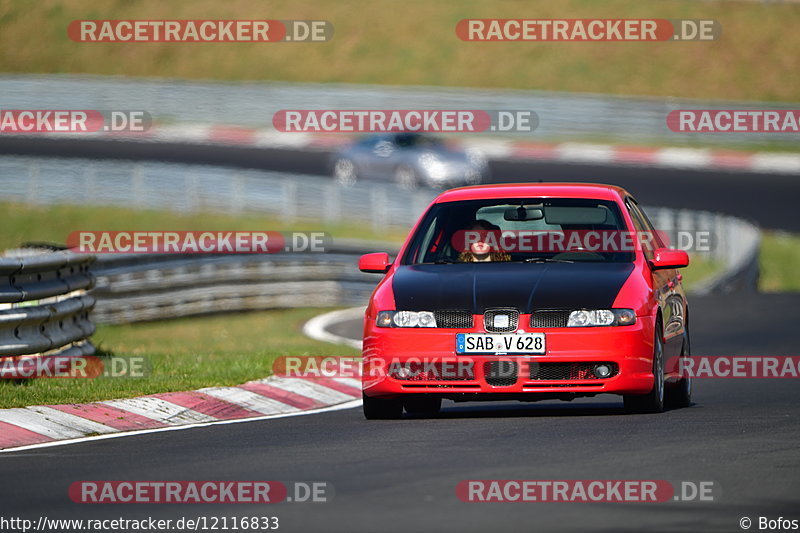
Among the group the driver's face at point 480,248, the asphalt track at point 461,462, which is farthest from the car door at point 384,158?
the driver's face at point 480,248

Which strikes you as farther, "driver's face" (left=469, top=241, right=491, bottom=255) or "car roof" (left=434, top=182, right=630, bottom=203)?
"car roof" (left=434, top=182, right=630, bottom=203)

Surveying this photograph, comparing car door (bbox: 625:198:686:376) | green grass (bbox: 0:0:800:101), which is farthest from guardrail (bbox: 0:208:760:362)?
green grass (bbox: 0:0:800:101)

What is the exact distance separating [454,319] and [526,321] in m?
0.45

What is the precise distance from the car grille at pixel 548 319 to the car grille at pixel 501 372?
286mm

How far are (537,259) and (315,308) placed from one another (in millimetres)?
12769

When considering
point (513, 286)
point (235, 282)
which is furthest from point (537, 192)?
point (235, 282)

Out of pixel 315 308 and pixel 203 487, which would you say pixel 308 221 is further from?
pixel 203 487

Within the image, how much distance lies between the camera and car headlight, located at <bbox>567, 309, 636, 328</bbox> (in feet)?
34.3

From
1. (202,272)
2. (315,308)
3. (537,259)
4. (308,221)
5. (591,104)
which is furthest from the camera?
(591,104)

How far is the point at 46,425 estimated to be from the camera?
1052cm

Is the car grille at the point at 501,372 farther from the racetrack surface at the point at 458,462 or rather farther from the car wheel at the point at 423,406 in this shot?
the car wheel at the point at 423,406

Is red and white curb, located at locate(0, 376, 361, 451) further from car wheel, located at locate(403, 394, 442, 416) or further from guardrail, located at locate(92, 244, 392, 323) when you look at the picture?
guardrail, located at locate(92, 244, 392, 323)

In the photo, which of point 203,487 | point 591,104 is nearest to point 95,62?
point 591,104

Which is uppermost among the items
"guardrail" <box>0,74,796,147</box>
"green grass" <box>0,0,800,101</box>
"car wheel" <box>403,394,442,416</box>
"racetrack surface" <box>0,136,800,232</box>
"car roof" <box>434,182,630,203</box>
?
"green grass" <box>0,0,800,101</box>
